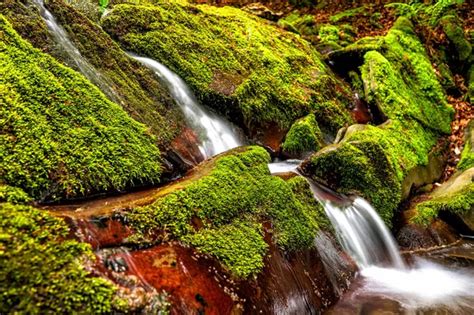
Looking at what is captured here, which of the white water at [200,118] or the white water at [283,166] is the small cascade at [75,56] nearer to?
the white water at [200,118]

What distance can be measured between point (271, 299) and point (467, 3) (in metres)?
12.8

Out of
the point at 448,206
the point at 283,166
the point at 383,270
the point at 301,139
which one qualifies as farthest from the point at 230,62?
the point at 383,270

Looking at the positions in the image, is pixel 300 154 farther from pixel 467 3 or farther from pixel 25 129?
pixel 467 3

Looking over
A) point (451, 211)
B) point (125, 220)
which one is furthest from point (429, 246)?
point (125, 220)

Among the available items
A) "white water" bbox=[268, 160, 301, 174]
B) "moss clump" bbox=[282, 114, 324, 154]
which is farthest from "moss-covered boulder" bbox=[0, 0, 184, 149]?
"moss clump" bbox=[282, 114, 324, 154]

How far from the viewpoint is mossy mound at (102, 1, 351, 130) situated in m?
6.19

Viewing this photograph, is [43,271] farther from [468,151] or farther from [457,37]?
[457,37]

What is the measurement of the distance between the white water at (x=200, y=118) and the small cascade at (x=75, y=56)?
3.88ft

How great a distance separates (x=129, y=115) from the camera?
415cm

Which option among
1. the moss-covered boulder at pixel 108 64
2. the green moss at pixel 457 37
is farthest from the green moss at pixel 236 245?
the green moss at pixel 457 37

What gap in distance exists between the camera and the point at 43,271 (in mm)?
1933

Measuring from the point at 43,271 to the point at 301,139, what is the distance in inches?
191

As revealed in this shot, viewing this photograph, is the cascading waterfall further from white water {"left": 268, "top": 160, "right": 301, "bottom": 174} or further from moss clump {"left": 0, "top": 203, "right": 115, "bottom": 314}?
moss clump {"left": 0, "top": 203, "right": 115, "bottom": 314}

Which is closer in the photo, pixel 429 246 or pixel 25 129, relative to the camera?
pixel 25 129
